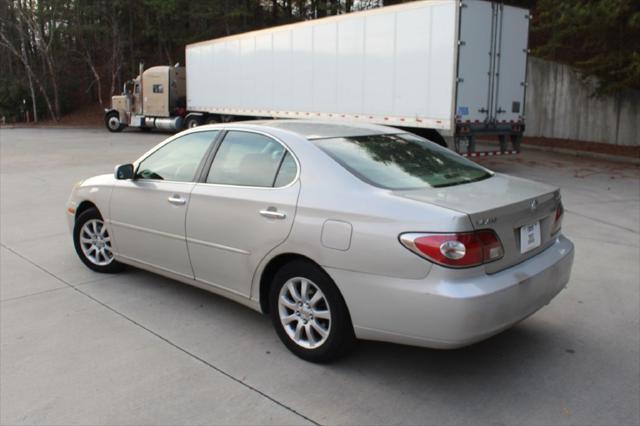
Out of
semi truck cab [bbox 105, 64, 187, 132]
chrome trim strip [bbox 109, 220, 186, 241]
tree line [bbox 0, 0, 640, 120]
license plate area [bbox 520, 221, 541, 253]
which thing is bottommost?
chrome trim strip [bbox 109, 220, 186, 241]

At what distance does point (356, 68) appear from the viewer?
14.7 metres

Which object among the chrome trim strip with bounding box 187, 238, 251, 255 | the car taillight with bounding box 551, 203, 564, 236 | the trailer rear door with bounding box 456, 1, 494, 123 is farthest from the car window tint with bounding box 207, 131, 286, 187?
the trailer rear door with bounding box 456, 1, 494, 123

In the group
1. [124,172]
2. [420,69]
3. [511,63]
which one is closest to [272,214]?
[124,172]

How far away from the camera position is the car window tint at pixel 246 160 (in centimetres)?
421

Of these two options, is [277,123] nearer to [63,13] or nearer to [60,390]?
[60,390]

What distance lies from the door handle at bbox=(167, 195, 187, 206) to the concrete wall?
1665 centimetres

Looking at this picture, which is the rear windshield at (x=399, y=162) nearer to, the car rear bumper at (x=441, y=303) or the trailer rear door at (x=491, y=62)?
the car rear bumper at (x=441, y=303)

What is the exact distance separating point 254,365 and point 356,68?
11810 millimetres

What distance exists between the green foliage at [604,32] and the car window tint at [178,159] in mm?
12637

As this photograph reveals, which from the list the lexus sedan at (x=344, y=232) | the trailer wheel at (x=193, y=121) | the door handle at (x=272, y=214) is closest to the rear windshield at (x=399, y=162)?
the lexus sedan at (x=344, y=232)

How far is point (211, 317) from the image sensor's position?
183 inches

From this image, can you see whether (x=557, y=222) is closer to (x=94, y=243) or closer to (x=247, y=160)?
(x=247, y=160)

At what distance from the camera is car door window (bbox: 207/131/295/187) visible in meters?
4.21

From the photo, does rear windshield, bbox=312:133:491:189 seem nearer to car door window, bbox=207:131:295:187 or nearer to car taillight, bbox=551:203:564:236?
car door window, bbox=207:131:295:187
